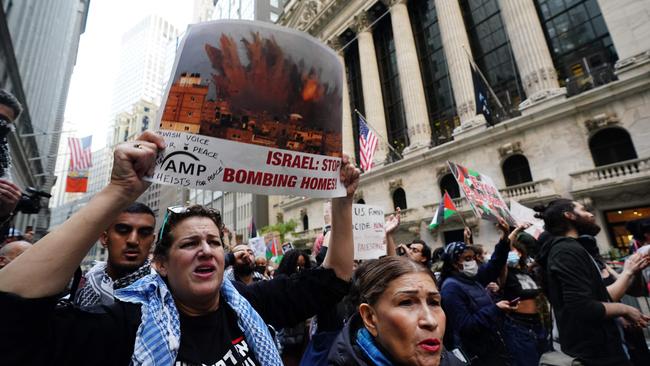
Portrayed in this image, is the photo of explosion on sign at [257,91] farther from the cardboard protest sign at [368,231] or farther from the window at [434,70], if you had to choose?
the window at [434,70]

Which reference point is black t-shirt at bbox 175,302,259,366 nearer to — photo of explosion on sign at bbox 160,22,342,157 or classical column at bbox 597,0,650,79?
photo of explosion on sign at bbox 160,22,342,157

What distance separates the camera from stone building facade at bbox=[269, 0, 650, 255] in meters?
13.7

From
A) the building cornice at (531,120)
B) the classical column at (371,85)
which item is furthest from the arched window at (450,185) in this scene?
the classical column at (371,85)

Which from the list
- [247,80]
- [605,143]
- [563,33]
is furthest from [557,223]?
[563,33]

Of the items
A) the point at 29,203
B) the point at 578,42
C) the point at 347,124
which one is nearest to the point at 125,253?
the point at 29,203

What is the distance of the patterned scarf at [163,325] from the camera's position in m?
1.38

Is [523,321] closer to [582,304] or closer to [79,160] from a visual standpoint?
[582,304]

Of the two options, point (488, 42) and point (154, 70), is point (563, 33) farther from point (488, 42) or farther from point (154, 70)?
point (154, 70)

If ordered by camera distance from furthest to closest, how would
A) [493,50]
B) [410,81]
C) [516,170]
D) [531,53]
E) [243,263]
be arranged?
1. [410,81]
2. [493,50]
3. [516,170]
4. [531,53]
5. [243,263]

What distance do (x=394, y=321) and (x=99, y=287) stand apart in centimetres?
197

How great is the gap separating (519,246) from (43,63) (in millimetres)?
45248

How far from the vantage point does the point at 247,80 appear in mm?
2002

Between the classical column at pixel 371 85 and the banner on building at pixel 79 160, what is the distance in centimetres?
1953

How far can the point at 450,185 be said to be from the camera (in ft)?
66.5
